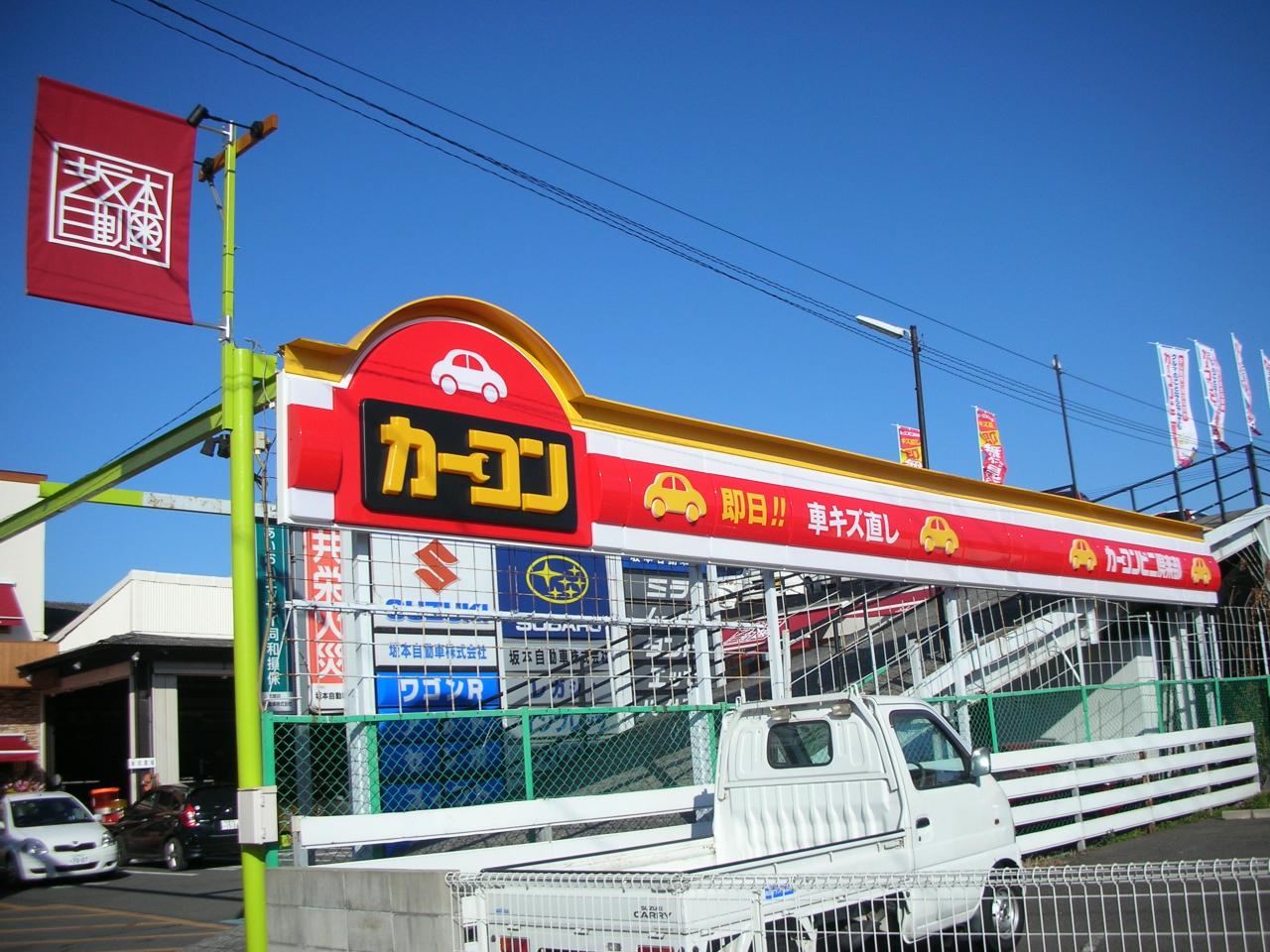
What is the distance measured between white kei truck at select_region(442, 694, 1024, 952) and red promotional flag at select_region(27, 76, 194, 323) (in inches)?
182

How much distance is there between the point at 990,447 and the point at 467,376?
893 inches

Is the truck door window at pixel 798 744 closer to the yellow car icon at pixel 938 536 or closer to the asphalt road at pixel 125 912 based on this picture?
the asphalt road at pixel 125 912

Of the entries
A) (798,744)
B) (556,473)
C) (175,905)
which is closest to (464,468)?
(556,473)

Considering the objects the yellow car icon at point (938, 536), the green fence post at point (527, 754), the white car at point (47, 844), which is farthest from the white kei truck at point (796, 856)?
the white car at point (47, 844)

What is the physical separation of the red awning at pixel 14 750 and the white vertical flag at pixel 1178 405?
28.3 metres

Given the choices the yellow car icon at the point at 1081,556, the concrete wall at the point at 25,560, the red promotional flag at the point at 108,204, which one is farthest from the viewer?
the concrete wall at the point at 25,560

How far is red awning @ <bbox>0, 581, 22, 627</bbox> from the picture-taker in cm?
3222

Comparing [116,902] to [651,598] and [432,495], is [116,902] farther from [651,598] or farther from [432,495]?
[432,495]

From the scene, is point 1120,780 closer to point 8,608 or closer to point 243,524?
point 243,524

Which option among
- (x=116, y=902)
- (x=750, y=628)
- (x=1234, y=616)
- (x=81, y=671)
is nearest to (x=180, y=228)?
(x=750, y=628)

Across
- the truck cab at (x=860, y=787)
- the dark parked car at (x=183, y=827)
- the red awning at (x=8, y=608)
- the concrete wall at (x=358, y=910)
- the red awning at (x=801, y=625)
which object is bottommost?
the dark parked car at (x=183, y=827)

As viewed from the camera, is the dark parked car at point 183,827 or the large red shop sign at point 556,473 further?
the dark parked car at point 183,827

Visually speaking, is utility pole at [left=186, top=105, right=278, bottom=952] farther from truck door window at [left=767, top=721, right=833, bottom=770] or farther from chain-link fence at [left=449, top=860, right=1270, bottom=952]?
truck door window at [left=767, top=721, right=833, bottom=770]

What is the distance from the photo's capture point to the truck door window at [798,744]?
7977mm
